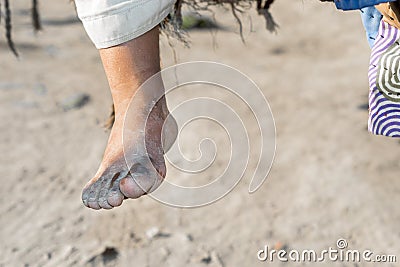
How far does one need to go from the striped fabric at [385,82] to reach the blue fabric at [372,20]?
48mm

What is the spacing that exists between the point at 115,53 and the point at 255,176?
708 millimetres

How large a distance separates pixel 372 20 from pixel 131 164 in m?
0.57

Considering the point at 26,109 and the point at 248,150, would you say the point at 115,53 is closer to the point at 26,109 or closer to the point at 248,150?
the point at 248,150

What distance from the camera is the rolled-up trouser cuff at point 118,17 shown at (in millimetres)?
1204

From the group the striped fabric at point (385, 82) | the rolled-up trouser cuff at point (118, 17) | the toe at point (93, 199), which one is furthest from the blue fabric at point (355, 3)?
the toe at point (93, 199)

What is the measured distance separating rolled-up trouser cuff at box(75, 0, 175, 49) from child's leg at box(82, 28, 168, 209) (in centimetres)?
2

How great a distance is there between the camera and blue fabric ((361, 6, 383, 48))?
1.32 m

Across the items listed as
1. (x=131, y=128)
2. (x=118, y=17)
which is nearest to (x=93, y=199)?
(x=131, y=128)

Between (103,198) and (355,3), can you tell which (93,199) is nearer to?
(103,198)

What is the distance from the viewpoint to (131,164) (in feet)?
4.04

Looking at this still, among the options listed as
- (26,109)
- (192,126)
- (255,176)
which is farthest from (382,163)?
(26,109)

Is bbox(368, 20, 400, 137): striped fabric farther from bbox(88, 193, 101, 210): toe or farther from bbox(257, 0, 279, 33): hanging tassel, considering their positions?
bbox(88, 193, 101, 210): toe

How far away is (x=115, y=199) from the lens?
1.21 metres

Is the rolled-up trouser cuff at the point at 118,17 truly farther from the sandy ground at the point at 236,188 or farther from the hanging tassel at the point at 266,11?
the sandy ground at the point at 236,188
